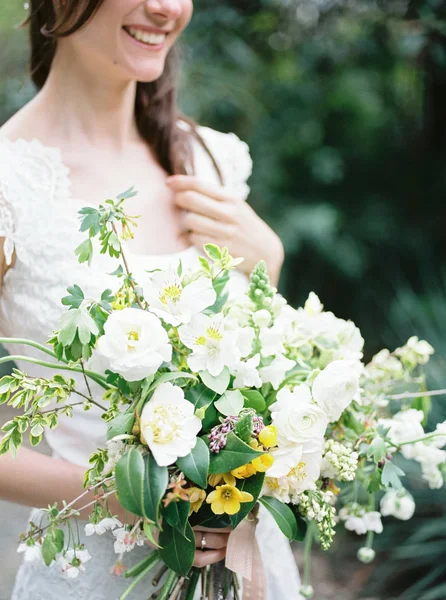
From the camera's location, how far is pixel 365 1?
3861 millimetres

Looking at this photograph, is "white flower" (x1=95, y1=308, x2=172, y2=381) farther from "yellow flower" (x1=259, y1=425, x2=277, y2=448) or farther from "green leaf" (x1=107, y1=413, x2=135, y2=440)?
"yellow flower" (x1=259, y1=425, x2=277, y2=448)

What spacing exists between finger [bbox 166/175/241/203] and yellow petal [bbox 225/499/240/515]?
832mm

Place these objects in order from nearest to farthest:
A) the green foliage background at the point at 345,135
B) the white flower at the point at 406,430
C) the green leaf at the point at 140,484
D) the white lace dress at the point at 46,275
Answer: the green leaf at the point at 140,484
the white flower at the point at 406,430
the white lace dress at the point at 46,275
the green foliage background at the point at 345,135

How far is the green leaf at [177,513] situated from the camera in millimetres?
959

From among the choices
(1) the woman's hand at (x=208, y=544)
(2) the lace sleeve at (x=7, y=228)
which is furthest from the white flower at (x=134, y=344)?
(2) the lace sleeve at (x=7, y=228)

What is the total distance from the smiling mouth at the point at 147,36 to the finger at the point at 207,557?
1.02m

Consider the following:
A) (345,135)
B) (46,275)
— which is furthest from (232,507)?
(345,135)

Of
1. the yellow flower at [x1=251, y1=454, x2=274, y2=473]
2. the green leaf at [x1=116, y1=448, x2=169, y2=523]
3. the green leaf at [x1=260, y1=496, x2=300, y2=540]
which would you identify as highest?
the green leaf at [x1=116, y1=448, x2=169, y2=523]

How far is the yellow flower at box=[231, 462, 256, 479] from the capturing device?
99 centimetres

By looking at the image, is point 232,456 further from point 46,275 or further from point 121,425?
point 46,275

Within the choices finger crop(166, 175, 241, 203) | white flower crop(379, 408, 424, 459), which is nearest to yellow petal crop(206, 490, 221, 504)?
white flower crop(379, 408, 424, 459)

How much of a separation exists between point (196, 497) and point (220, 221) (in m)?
0.78

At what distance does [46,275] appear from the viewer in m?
1.36

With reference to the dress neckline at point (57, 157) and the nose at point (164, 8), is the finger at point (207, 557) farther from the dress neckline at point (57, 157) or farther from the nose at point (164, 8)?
the nose at point (164, 8)
